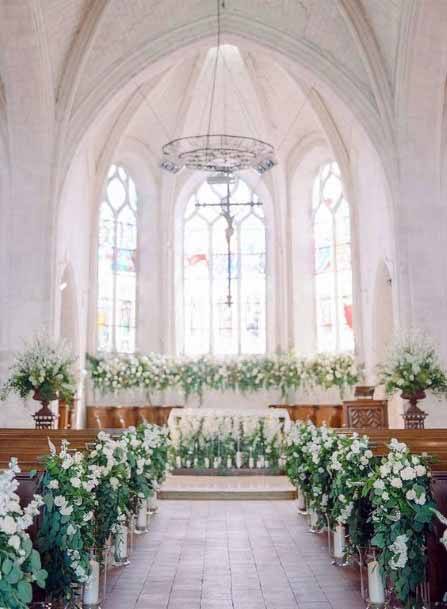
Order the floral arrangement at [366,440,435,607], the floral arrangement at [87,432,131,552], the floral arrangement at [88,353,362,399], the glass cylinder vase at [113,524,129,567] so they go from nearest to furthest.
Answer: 1. the floral arrangement at [366,440,435,607]
2. the floral arrangement at [87,432,131,552]
3. the glass cylinder vase at [113,524,129,567]
4. the floral arrangement at [88,353,362,399]

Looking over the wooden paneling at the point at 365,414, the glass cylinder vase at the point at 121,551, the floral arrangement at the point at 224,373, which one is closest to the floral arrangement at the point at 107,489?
the glass cylinder vase at the point at 121,551

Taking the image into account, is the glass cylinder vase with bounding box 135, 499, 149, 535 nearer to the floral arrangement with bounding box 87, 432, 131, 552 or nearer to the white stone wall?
the floral arrangement with bounding box 87, 432, 131, 552

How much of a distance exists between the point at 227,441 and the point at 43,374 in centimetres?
381

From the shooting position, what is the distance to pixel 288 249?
1997 cm

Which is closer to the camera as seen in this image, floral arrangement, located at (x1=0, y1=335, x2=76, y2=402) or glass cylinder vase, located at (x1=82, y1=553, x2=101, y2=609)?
glass cylinder vase, located at (x1=82, y1=553, x2=101, y2=609)

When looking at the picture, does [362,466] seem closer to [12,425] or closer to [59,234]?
[12,425]

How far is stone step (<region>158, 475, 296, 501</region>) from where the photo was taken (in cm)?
1154

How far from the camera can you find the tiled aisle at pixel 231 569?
18.7 ft

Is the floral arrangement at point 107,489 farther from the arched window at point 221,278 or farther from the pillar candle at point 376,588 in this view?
the arched window at point 221,278

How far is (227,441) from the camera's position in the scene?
13.4m

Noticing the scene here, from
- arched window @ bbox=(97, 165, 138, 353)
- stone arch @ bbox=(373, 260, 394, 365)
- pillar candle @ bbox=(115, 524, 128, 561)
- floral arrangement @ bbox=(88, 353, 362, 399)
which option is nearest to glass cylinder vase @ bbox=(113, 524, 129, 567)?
pillar candle @ bbox=(115, 524, 128, 561)

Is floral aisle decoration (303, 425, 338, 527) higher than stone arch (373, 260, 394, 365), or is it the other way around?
stone arch (373, 260, 394, 365)

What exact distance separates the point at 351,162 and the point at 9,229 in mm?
8430

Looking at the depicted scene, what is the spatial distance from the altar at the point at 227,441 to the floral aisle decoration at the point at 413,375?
252cm
